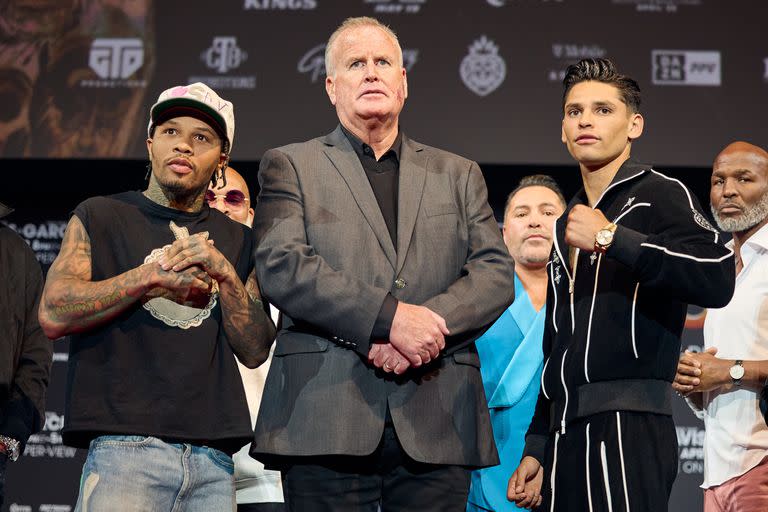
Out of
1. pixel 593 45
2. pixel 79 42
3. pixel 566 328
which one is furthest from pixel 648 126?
pixel 79 42

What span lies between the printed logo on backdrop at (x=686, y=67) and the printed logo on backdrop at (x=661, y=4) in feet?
0.82

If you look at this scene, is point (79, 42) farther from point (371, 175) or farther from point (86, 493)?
point (86, 493)

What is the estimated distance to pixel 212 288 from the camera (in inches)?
110

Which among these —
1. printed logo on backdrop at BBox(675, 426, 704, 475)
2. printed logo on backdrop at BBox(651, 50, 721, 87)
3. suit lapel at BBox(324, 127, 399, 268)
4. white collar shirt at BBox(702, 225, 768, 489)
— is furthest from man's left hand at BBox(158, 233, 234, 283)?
printed logo on backdrop at BBox(675, 426, 704, 475)

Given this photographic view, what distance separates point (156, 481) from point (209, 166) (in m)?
0.92

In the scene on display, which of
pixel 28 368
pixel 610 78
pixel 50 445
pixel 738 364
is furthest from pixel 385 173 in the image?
pixel 50 445

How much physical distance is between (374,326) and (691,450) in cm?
421

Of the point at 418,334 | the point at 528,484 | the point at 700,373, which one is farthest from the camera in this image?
the point at 700,373

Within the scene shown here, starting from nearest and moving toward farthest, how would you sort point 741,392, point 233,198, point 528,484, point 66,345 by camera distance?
point 528,484, point 741,392, point 233,198, point 66,345

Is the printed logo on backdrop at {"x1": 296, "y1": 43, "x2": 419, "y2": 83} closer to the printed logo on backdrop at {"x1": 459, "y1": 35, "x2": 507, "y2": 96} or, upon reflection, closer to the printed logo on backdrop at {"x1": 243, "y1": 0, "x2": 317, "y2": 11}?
the printed logo on backdrop at {"x1": 243, "y1": 0, "x2": 317, "y2": 11}

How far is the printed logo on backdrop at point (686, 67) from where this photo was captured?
220 inches

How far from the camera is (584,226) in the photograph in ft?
9.32

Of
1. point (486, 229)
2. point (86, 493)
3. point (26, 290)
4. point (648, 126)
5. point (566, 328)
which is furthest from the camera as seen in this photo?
point (648, 126)

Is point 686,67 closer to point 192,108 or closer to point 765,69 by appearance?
point 765,69
